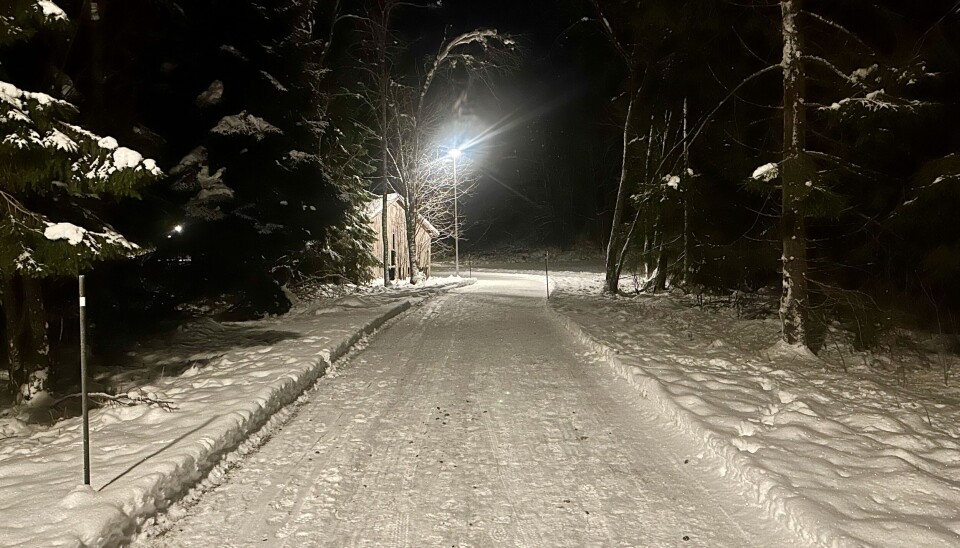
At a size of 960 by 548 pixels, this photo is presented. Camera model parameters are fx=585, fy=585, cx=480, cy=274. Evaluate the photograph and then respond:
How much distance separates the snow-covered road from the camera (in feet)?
12.9

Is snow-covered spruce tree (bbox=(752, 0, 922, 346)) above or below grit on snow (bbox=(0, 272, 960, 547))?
above

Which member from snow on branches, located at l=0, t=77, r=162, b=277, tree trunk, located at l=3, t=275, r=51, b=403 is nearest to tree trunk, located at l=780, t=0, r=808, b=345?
snow on branches, located at l=0, t=77, r=162, b=277

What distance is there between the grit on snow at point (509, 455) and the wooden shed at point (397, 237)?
79.0 ft

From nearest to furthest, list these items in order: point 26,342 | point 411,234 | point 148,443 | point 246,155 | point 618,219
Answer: point 148,443 → point 26,342 → point 246,155 → point 618,219 → point 411,234

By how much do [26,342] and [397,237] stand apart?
2911 centimetres

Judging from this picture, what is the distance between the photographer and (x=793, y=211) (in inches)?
362

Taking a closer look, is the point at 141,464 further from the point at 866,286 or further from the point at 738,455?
the point at 866,286

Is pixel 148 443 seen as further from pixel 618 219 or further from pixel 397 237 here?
pixel 397 237

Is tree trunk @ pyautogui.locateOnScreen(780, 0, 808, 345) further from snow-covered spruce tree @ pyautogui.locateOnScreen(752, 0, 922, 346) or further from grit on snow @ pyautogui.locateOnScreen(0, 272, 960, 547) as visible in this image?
grit on snow @ pyautogui.locateOnScreen(0, 272, 960, 547)

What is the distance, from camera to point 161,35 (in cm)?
1194

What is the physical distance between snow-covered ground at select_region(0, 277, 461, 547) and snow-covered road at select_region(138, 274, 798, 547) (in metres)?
0.27

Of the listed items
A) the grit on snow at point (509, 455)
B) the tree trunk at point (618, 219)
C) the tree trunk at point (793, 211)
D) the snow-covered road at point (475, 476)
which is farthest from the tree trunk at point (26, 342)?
the tree trunk at point (618, 219)

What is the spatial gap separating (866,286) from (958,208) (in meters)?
2.66

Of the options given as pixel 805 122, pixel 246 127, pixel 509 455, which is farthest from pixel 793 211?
pixel 246 127
